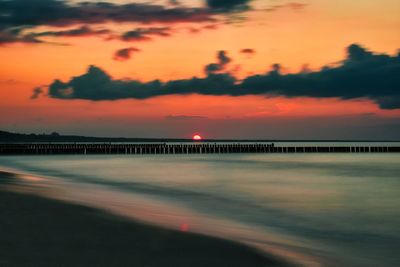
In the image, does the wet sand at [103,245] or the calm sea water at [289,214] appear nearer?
the wet sand at [103,245]

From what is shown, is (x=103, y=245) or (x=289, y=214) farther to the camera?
(x=289, y=214)

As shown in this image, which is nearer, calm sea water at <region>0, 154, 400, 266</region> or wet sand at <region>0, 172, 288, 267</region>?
wet sand at <region>0, 172, 288, 267</region>

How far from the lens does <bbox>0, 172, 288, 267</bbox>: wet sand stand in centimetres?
647

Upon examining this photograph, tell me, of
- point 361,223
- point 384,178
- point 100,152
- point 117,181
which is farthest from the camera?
point 100,152

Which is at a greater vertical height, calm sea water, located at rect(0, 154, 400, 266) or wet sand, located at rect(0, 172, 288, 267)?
wet sand, located at rect(0, 172, 288, 267)

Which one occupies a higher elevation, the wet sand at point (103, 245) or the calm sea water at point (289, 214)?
the wet sand at point (103, 245)

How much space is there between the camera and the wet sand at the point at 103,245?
647 cm

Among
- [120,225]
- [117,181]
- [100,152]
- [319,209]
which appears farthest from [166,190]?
[100,152]

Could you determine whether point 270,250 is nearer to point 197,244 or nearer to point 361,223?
point 197,244

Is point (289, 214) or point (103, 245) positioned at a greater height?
point (103, 245)

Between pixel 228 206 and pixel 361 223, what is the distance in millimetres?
5412

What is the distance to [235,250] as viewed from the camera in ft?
25.2

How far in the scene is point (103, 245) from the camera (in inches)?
295

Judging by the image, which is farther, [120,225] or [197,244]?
[120,225]
